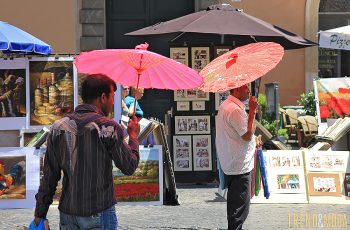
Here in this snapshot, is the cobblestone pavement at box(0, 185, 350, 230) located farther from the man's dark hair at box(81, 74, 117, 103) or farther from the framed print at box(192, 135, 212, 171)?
the man's dark hair at box(81, 74, 117, 103)

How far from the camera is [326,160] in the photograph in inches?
407

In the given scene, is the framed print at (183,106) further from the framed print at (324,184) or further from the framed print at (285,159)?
the framed print at (324,184)

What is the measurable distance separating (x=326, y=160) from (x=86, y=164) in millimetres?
6525

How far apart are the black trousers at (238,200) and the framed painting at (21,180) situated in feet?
11.6

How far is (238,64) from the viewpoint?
702 centimetres

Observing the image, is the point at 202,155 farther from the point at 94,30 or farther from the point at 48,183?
the point at 48,183

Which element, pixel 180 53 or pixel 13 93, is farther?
pixel 180 53

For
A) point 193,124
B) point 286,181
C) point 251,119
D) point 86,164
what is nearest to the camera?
point 86,164

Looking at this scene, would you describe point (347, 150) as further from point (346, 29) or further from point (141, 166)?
point (141, 166)

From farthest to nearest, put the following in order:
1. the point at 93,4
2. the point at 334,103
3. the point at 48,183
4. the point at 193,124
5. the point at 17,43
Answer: the point at 93,4 < the point at 193,124 < the point at 334,103 < the point at 17,43 < the point at 48,183

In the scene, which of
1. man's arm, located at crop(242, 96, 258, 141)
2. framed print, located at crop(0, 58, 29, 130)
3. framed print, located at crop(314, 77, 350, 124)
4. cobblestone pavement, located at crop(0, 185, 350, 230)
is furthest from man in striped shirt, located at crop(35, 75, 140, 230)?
framed print, located at crop(314, 77, 350, 124)

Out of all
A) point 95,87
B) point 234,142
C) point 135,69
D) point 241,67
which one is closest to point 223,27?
point 241,67

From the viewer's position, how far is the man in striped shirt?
14.2 ft

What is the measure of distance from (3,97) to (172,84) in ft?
16.2
